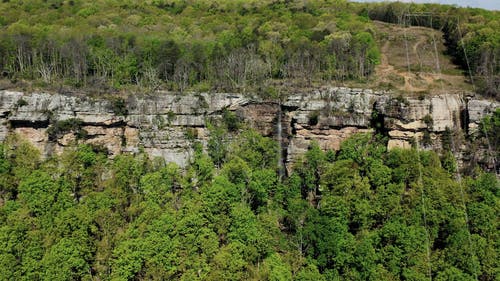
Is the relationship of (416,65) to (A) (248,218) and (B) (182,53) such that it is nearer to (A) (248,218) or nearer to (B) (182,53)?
(B) (182,53)

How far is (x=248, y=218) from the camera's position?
40.4 metres

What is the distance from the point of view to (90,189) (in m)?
45.0

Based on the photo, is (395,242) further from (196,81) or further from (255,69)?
(196,81)

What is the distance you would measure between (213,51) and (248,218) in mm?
30765

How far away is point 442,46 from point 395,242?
4562 cm

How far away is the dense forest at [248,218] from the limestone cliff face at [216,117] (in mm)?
2729

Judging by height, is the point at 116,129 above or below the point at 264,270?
above

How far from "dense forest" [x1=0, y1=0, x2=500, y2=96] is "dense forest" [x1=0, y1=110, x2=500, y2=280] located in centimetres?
1288

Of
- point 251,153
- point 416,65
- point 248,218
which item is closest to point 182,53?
point 251,153

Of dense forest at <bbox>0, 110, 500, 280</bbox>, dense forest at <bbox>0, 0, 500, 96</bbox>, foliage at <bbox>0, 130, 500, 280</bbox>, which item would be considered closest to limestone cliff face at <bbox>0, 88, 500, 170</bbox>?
dense forest at <bbox>0, 110, 500, 280</bbox>

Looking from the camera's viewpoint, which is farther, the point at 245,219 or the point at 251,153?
the point at 251,153

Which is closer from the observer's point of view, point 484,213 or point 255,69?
point 484,213

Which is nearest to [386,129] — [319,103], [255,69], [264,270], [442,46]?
[319,103]

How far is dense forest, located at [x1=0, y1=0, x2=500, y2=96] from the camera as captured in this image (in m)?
56.8
